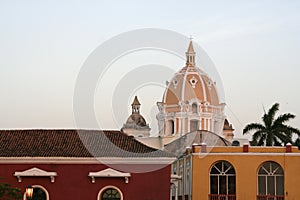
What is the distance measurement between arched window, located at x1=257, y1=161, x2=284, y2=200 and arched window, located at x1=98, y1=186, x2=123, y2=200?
23.2ft

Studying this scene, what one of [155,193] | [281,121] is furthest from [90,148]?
[281,121]

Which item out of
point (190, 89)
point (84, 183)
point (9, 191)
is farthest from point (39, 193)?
point (190, 89)

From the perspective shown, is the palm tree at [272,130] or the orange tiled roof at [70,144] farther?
the palm tree at [272,130]

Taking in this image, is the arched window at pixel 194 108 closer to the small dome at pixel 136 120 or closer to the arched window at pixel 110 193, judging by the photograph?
the small dome at pixel 136 120

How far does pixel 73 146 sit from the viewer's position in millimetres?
31172

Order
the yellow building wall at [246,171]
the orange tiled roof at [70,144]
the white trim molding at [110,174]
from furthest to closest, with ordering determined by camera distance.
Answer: the yellow building wall at [246,171]
the orange tiled roof at [70,144]
the white trim molding at [110,174]

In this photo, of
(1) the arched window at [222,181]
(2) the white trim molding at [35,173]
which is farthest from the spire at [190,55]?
(2) the white trim molding at [35,173]

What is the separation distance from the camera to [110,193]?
30.0 metres

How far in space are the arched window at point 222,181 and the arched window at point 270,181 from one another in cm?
131

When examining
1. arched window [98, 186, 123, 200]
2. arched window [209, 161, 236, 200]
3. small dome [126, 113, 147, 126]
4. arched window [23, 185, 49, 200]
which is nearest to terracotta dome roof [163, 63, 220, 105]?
small dome [126, 113, 147, 126]

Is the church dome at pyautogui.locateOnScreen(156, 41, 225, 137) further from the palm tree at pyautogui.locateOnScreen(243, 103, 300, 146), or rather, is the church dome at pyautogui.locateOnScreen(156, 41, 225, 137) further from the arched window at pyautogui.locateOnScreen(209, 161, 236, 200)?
the arched window at pyautogui.locateOnScreen(209, 161, 236, 200)

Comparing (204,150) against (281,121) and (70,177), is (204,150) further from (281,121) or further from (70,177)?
(281,121)

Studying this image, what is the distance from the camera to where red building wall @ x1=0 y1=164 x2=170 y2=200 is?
29.8 meters

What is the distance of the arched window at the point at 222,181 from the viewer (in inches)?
1281
